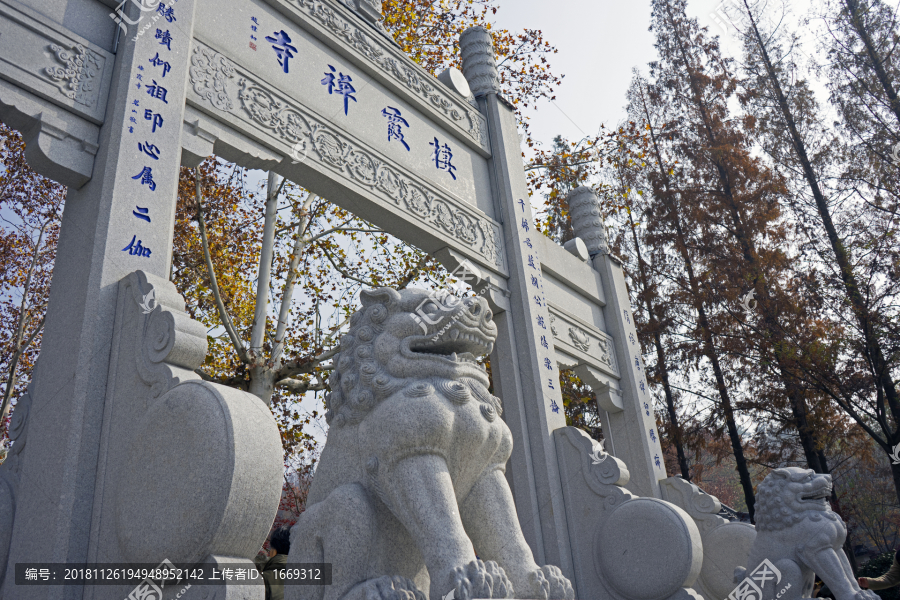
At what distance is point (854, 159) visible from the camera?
916cm

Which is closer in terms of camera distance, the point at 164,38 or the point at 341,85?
the point at 164,38

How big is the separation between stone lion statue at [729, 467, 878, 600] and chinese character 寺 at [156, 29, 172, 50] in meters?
3.74

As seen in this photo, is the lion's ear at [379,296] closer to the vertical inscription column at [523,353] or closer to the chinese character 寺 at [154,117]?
the chinese character 寺 at [154,117]

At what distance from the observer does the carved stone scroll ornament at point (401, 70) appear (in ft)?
14.7

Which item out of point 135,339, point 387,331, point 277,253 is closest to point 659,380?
point 277,253

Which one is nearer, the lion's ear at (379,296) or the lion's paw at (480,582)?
the lion's paw at (480,582)

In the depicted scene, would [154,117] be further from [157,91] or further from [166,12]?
[166,12]

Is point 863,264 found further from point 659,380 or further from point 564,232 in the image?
point 564,232

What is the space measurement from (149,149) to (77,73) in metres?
0.45

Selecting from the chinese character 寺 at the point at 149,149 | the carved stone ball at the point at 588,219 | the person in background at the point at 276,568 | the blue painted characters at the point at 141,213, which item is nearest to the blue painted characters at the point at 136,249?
the blue painted characters at the point at 141,213

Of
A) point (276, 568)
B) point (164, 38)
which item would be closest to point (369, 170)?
point (164, 38)

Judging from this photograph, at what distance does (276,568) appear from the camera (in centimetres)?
368

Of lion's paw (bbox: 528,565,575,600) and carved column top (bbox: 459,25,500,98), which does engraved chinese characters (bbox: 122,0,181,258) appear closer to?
lion's paw (bbox: 528,565,575,600)

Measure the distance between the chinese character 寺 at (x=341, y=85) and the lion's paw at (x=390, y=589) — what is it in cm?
307
